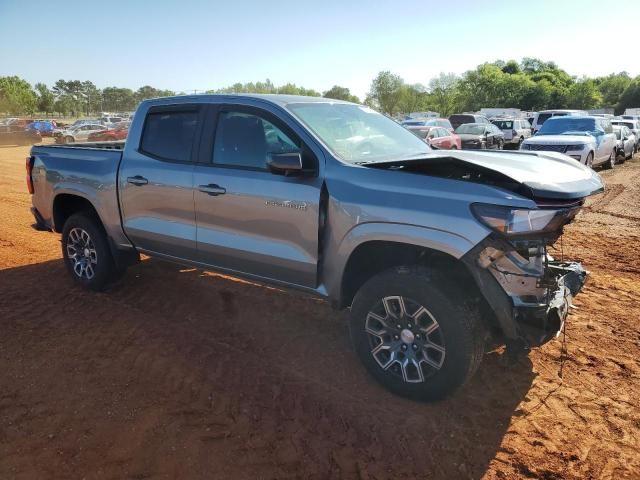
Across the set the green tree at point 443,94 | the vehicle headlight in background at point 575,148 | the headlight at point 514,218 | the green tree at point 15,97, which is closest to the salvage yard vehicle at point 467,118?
the vehicle headlight in background at point 575,148

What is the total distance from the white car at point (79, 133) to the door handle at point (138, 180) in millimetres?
27198

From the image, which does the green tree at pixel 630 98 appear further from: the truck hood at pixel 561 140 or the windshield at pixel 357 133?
the windshield at pixel 357 133

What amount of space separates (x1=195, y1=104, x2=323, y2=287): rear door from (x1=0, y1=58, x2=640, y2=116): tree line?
54.9 m

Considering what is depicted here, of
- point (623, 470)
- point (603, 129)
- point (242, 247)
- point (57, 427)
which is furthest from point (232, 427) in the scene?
point (603, 129)

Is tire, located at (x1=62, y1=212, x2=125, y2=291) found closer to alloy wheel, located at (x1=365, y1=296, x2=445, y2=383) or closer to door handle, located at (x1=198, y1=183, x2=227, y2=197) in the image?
door handle, located at (x1=198, y1=183, x2=227, y2=197)

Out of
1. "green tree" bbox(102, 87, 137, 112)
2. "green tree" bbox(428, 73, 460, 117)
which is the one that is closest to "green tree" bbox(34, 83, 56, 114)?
"green tree" bbox(102, 87, 137, 112)

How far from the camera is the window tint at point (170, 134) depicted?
429 centimetres

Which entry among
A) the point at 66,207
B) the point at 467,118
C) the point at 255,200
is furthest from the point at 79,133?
the point at 255,200

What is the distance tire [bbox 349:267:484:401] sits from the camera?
3.03m

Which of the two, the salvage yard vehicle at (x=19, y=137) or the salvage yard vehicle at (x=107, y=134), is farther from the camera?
the salvage yard vehicle at (x=19, y=137)

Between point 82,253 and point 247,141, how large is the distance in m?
2.56

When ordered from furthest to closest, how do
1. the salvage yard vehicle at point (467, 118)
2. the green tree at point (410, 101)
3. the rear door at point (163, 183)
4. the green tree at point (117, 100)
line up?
1. the green tree at point (117, 100)
2. the green tree at point (410, 101)
3. the salvage yard vehicle at point (467, 118)
4. the rear door at point (163, 183)

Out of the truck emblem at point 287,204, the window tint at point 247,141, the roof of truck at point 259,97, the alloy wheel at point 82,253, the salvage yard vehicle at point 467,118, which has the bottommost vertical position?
the alloy wheel at point 82,253

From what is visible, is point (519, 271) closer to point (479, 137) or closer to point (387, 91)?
point (479, 137)
